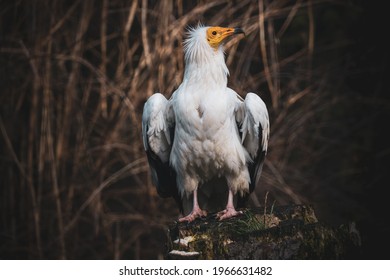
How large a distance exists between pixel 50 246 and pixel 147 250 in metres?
1.09

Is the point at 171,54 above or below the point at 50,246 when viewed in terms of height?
above

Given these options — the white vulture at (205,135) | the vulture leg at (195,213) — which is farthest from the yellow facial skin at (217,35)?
the vulture leg at (195,213)

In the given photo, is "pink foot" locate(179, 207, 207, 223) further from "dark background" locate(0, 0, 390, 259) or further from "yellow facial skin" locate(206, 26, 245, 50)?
"dark background" locate(0, 0, 390, 259)

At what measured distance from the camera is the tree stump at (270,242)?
4336 mm

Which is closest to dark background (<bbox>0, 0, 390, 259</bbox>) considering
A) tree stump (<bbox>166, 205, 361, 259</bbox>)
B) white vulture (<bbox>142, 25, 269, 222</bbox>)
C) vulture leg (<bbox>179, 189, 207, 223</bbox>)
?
white vulture (<bbox>142, 25, 269, 222</bbox>)

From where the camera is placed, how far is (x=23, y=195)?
7.86 m

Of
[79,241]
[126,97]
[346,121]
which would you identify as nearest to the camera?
[126,97]

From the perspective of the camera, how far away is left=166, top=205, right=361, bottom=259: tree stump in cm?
434

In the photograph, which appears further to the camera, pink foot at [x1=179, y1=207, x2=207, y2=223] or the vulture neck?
the vulture neck

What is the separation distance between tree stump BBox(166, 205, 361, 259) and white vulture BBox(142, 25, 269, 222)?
64cm

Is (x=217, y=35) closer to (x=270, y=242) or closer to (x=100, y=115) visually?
(x=270, y=242)

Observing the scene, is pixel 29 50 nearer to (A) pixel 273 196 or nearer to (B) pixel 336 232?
(A) pixel 273 196

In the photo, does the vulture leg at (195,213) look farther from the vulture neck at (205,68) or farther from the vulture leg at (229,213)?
the vulture neck at (205,68)
